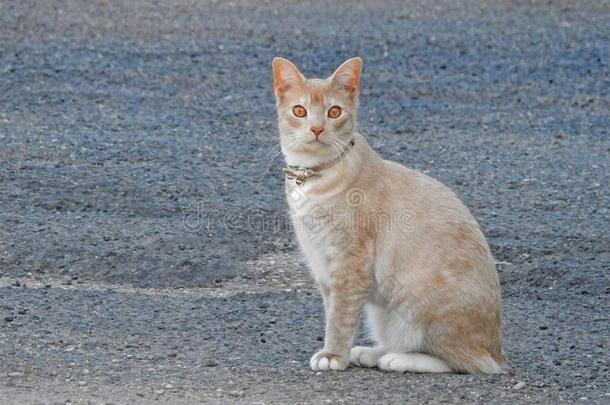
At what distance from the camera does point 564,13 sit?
15.2 metres

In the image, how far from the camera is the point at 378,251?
543 centimetres

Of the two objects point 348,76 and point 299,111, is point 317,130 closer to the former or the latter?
point 299,111

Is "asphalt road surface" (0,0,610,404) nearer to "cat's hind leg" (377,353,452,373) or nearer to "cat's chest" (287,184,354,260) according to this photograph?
"cat's hind leg" (377,353,452,373)

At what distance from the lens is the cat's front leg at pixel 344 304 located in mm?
5383

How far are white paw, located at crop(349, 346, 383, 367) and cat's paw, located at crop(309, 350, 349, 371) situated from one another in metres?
0.15

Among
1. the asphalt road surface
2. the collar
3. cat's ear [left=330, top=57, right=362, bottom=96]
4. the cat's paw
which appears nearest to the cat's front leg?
the cat's paw

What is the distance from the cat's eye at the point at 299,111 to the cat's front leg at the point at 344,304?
2.35ft

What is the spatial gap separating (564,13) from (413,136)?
5.83m

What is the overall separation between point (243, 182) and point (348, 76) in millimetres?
3288

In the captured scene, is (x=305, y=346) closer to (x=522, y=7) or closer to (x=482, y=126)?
(x=482, y=126)

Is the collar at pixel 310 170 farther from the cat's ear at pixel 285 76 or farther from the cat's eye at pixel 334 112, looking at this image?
the cat's ear at pixel 285 76

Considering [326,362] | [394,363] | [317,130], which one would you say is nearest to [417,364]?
[394,363]

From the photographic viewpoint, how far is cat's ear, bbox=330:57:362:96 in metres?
5.56

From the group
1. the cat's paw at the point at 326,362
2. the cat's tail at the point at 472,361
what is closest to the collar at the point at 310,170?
the cat's paw at the point at 326,362
